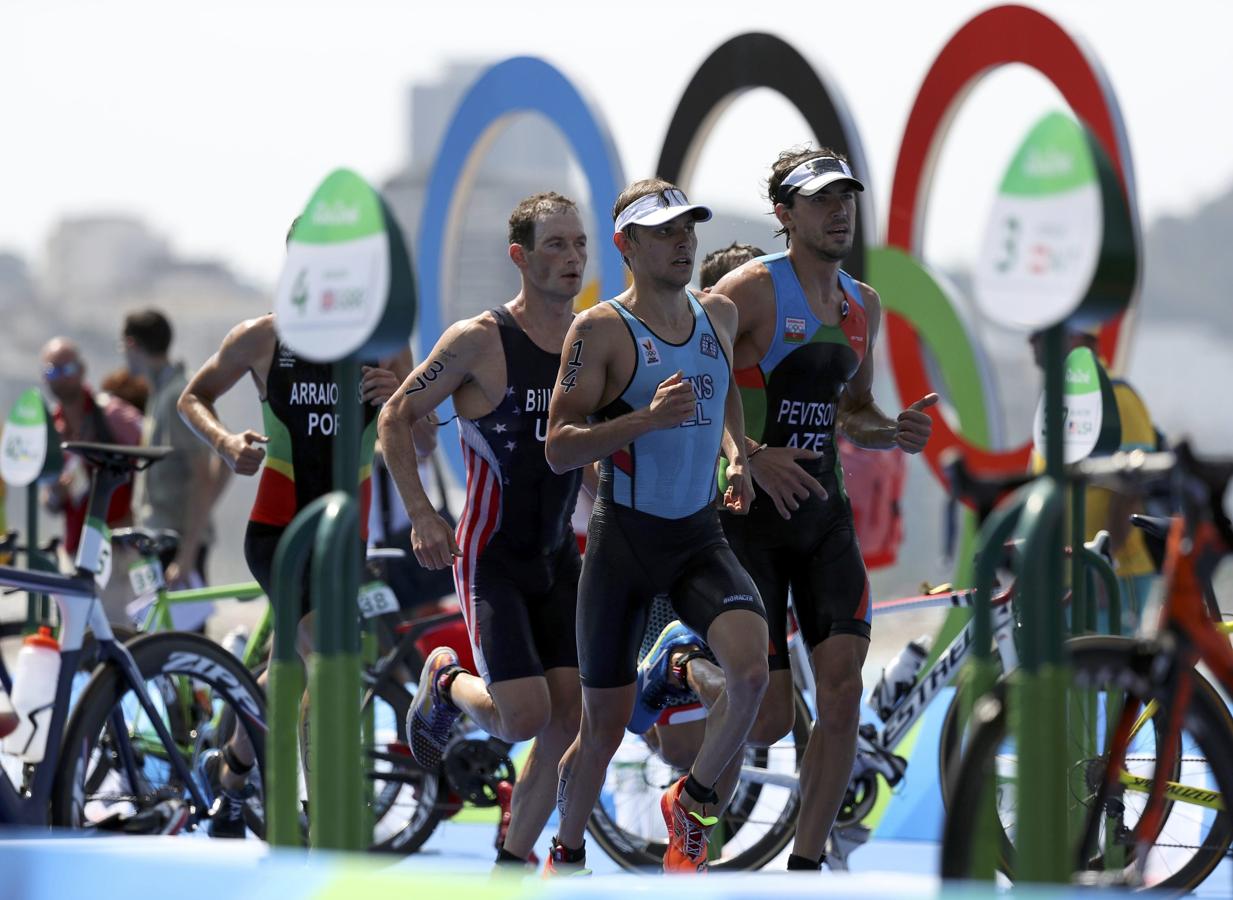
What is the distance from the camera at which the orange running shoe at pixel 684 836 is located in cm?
570

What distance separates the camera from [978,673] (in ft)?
11.9

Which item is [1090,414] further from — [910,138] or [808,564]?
[910,138]

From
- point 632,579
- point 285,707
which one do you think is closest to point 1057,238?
point 285,707

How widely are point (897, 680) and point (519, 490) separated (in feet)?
5.85

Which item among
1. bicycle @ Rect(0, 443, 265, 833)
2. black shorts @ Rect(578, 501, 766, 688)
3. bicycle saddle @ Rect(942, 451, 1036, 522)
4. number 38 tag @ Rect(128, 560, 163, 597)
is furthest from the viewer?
number 38 tag @ Rect(128, 560, 163, 597)

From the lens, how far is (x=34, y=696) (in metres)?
6.12

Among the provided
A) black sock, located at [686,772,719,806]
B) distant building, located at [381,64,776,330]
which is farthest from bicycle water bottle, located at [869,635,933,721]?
distant building, located at [381,64,776,330]

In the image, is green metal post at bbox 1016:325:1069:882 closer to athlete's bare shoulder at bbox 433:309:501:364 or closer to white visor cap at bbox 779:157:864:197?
white visor cap at bbox 779:157:864:197

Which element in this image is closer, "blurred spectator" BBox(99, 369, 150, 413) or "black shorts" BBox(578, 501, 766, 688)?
"black shorts" BBox(578, 501, 766, 688)

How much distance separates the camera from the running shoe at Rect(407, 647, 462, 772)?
630cm

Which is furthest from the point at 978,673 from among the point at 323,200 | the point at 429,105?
the point at 429,105

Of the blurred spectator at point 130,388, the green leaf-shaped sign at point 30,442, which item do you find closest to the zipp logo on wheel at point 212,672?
the green leaf-shaped sign at point 30,442

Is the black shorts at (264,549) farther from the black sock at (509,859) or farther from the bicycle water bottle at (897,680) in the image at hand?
the bicycle water bottle at (897,680)

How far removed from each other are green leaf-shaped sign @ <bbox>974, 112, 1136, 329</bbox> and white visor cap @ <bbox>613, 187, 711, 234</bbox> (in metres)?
2.00
